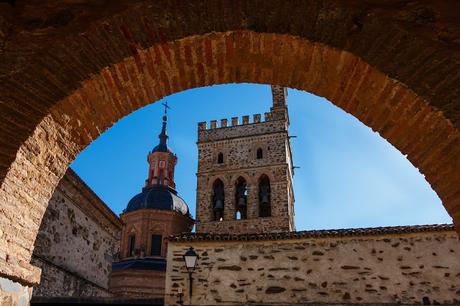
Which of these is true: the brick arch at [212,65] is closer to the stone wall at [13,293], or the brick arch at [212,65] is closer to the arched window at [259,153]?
the stone wall at [13,293]

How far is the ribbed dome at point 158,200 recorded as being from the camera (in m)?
29.3

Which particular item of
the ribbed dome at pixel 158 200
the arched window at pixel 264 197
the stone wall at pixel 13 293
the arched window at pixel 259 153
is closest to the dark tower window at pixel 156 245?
the ribbed dome at pixel 158 200

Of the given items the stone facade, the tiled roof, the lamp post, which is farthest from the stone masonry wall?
the lamp post

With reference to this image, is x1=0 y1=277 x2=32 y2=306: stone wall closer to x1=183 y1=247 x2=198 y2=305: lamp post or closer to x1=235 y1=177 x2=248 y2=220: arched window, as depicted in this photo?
x1=183 y1=247 x2=198 y2=305: lamp post

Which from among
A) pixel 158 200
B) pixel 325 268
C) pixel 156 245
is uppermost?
pixel 158 200

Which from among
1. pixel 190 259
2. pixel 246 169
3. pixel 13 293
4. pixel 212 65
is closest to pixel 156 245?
pixel 246 169

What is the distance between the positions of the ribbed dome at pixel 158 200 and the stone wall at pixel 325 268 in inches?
787

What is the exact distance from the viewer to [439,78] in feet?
7.63

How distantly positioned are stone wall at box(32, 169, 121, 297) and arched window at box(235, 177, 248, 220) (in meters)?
11.1

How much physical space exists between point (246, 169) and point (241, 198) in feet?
6.27

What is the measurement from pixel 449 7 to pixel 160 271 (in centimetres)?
2432

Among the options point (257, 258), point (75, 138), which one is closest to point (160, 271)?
point (257, 258)

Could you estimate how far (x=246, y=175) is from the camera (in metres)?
26.6

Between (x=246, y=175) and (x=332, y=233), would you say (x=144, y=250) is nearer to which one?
(x=246, y=175)
